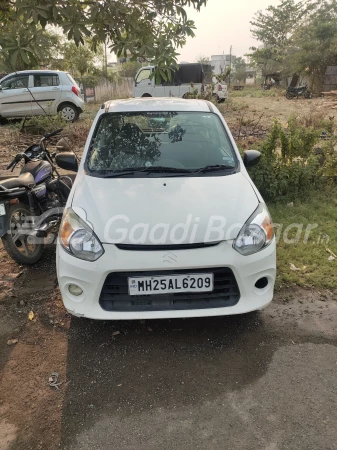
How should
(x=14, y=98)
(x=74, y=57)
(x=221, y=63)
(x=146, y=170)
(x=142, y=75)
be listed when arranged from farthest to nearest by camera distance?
(x=221, y=63) < (x=74, y=57) < (x=142, y=75) < (x=14, y=98) < (x=146, y=170)

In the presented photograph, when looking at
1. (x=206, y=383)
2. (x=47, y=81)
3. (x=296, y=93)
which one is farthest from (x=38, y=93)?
(x=296, y=93)

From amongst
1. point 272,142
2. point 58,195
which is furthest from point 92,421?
point 272,142

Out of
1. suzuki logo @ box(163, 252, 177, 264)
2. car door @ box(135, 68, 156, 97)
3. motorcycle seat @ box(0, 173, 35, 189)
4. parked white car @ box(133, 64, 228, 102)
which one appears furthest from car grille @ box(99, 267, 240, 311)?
car door @ box(135, 68, 156, 97)

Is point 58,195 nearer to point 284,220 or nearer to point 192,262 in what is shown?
point 192,262

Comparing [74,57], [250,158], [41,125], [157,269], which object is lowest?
[41,125]

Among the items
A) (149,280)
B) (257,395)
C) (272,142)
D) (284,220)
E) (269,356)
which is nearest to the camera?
(257,395)

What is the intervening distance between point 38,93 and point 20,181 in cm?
982

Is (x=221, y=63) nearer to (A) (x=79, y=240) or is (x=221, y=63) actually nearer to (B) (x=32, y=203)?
(B) (x=32, y=203)

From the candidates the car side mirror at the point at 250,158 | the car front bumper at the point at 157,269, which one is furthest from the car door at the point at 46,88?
the car front bumper at the point at 157,269

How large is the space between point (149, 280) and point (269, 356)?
103 cm

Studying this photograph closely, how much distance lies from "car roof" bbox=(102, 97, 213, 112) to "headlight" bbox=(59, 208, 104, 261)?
5.32ft

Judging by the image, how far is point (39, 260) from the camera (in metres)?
3.96

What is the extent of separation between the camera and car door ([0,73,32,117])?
12.0 metres

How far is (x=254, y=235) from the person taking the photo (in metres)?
2.60
